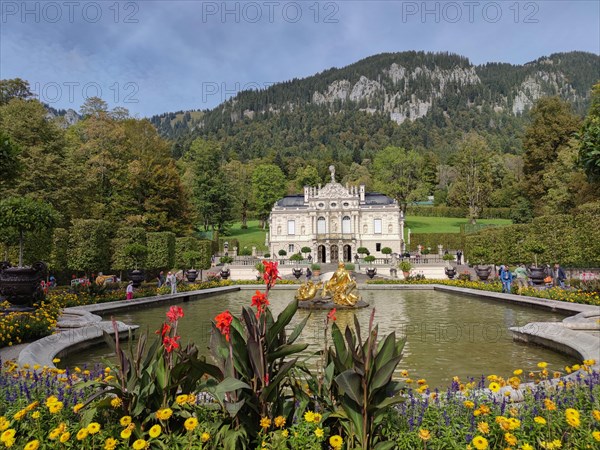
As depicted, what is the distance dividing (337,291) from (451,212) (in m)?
79.2

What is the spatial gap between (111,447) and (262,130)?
186206 mm

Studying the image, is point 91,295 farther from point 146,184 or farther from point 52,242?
point 146,184

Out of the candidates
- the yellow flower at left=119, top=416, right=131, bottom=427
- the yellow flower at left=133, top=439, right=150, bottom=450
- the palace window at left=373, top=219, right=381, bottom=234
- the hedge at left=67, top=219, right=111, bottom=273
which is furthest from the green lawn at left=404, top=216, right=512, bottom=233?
the yellow flower at left=133, top=439, right=150, bottom=450

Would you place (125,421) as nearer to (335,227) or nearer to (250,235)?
(335,227)

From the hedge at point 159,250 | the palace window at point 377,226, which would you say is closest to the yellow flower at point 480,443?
the hedge at point 159,250

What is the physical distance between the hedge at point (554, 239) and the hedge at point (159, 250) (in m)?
27.6

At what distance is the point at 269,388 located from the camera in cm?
327

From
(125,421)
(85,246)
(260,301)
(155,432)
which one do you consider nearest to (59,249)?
(85,246)

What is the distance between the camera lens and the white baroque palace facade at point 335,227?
59312mm

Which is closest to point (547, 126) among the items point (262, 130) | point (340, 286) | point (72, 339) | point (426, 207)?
point (426, 207)

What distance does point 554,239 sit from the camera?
29797 mm

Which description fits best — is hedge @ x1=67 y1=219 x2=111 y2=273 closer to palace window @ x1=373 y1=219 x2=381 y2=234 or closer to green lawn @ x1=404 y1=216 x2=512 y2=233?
palace window @ x1=373 y1=219 x2=381 y2=234

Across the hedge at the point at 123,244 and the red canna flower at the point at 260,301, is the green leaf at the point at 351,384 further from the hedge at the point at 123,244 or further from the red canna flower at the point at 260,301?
the hedge at the point at 123,244

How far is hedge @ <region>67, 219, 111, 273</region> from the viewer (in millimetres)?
30203
